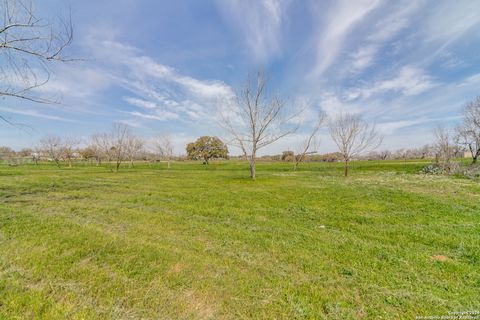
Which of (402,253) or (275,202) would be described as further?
(275,202)

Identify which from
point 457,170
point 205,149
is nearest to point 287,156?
point 205,149

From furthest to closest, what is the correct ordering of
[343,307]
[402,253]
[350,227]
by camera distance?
1. [350,227]
2. [402,253]
3. [343,307]

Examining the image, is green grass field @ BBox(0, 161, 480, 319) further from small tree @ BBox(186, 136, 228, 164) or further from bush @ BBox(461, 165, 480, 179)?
small tree @ BBox(186, 136, 228, 164)

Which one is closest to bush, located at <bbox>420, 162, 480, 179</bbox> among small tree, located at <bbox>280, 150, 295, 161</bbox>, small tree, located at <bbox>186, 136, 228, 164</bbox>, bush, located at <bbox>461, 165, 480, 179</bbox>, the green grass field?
bush, located at <bbox>461, 165, 480, 179</bbox>

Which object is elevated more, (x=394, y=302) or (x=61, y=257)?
(x=61, y=257)

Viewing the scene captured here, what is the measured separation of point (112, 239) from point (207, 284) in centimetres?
318

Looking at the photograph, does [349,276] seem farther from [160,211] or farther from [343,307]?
[160,211]

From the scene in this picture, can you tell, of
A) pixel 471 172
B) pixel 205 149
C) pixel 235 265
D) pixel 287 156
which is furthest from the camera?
pixel 287 156

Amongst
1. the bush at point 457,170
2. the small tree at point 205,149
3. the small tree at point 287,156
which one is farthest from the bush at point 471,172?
the small tree at point 205,149

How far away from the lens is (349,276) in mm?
3631

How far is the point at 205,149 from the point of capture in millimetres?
81875

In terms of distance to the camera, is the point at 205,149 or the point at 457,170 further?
the point at 205,149

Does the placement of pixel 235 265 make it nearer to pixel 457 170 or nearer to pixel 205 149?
pixel 457 170

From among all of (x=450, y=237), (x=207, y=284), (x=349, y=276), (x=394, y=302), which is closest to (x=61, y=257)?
(x=207, y=284)
